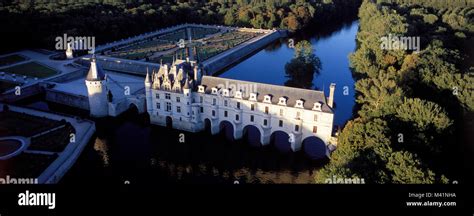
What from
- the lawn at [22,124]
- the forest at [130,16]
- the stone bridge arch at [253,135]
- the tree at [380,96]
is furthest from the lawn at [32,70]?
the tree at [380,96]

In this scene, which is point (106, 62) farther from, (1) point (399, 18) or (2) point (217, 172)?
(1) point (399, 18)

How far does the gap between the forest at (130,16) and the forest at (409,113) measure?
4761 cm

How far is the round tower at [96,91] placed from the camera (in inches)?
2325

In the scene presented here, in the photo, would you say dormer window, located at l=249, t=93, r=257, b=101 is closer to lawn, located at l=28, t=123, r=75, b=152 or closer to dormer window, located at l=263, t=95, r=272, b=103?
dormer window, located at l=263, t=95, r=272, b=103

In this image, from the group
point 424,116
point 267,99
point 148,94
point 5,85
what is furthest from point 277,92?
point 5,85

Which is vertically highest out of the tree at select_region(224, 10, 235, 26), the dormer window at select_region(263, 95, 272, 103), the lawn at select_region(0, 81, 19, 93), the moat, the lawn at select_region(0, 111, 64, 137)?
the tree at select_region(224, 10, 235, 26)

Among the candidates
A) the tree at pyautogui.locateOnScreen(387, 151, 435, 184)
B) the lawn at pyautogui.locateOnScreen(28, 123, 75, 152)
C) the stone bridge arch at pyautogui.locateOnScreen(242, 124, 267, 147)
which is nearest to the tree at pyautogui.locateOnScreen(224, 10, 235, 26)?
the stone bridge arch at pyautogui.locateOnScreen(242, 124, 267, 147)

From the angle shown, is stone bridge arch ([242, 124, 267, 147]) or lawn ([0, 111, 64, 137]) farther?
lawn ([0, 111, 64, 137])

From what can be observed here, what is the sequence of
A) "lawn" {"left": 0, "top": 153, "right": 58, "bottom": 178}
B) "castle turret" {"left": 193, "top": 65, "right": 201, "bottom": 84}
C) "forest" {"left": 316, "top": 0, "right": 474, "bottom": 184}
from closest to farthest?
"forest" {"left": 316, "top": 0, "right": 474, "bottom": 184} < "lawn" {"left": 0, "top": 153, "right": 58, "bottom": 178} < "castle turret" {"left": 193, "top": 65, "right": 201, "bottom": 84}

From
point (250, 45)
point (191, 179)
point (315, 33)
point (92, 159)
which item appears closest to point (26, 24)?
point (250, 45)

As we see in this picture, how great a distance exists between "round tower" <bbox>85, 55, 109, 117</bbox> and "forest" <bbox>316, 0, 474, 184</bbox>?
3404 cm

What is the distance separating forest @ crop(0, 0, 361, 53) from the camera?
96500mm

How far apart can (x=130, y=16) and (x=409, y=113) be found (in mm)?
85550

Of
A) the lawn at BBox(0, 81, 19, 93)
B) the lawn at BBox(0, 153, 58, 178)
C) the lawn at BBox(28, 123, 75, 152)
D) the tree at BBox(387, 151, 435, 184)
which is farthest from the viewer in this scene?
the lawn at BBox(0, 81, 19, 93)
